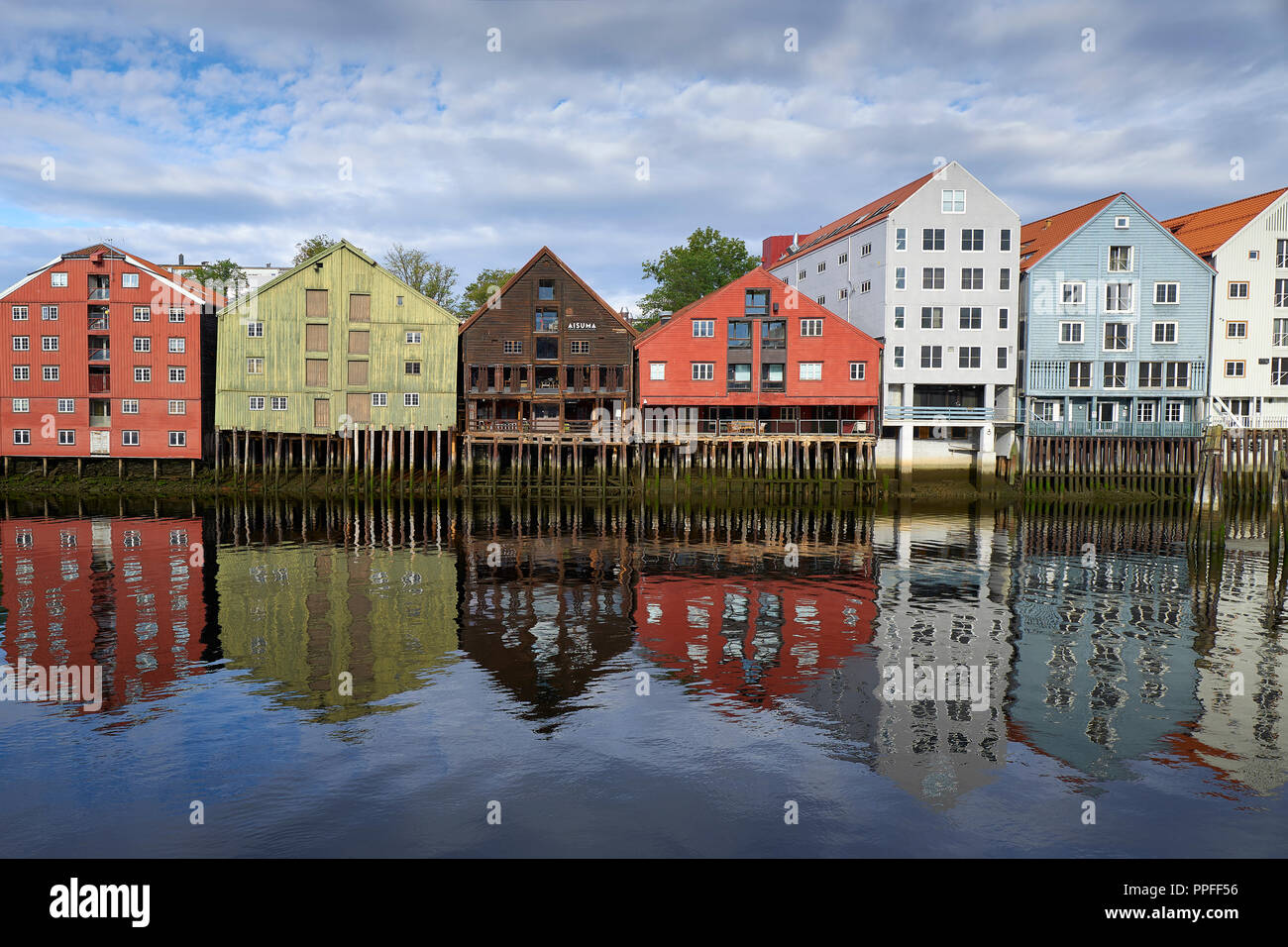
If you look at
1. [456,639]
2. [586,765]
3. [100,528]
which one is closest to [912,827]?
[586,765]

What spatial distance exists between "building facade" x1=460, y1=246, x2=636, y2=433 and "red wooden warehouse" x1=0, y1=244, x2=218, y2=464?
1795 centimetres

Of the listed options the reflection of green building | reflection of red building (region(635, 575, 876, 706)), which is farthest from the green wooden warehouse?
reflection of red building (region(635, 575, 876, 706))

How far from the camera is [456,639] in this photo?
66.4 feet

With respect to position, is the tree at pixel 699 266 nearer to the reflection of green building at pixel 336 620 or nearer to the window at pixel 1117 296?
the window at pixel 1117 296

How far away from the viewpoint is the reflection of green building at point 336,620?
17.1m

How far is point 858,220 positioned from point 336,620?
5443 centimetres

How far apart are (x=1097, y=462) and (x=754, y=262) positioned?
38865 millimetres

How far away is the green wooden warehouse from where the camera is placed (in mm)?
54375

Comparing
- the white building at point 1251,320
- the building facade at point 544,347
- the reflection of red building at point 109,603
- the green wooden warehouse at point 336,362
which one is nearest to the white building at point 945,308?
the white building at point 1251,320

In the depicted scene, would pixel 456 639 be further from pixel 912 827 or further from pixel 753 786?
pixel 912 827

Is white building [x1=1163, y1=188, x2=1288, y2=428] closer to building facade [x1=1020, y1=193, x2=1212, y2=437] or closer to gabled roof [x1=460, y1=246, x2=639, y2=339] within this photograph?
building facade [x1=1020, y1=193, x2=1212, y2=437]

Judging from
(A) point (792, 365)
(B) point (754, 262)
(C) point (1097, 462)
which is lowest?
(C) point (1097, 462)

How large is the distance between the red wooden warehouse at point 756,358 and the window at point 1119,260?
17.4 meters
